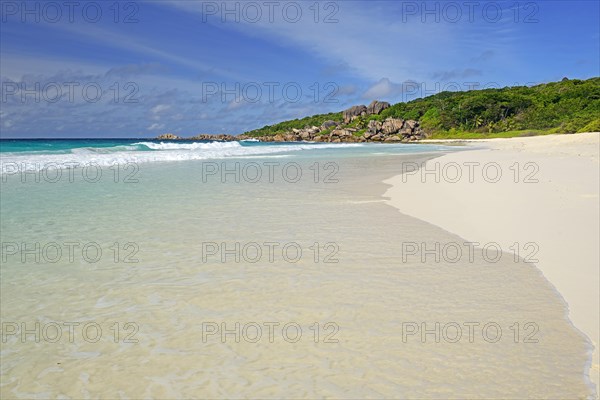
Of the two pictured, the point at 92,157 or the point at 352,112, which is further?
the point at 352,112

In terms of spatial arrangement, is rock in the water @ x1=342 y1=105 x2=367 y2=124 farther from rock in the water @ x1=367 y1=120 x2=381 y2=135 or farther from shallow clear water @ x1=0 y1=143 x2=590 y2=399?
shallow clear water @ x1=0 y1=143 x2=590 y2=399

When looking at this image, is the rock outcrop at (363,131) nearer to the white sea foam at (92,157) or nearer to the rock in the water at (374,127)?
the rock in the water at (374,127)

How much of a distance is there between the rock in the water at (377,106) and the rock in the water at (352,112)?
1.62 metres

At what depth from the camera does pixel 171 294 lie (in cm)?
428

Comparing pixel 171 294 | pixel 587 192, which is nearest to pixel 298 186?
pixel 587 192

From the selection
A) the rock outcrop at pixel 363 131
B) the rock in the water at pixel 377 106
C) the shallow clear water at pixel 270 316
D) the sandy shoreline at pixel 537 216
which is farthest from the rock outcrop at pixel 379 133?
the shallow clear water at pixel 270 316

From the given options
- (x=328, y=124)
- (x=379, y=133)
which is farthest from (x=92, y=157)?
(x=328, y=124)

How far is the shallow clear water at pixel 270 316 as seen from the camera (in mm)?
2855

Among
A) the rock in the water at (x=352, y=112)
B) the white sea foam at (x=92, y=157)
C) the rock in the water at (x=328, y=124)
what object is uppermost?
the rock in the water at (x=352, y=112)

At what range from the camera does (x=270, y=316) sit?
380 cm

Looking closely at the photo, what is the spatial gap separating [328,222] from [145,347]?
478 cm

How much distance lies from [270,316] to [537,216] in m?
6.12

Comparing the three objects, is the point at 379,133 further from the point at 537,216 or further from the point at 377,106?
the point at 537,216

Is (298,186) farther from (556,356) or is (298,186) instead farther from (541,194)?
(556,356)
